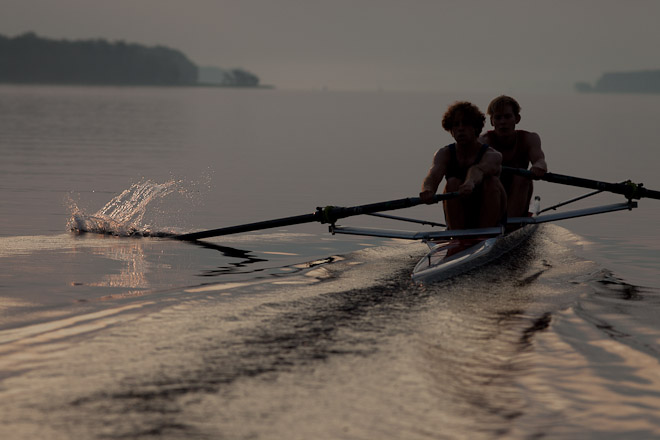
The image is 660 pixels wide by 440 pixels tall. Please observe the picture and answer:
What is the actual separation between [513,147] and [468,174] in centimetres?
261

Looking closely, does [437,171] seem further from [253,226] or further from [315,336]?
[315,336]

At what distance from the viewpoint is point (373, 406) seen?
4.50m

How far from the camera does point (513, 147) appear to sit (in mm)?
11305

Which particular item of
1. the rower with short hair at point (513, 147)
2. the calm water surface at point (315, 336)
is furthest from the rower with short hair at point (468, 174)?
the rower with short hair at point (513, 147)

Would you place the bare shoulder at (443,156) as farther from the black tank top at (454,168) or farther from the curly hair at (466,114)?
the curly hair at (466,114)

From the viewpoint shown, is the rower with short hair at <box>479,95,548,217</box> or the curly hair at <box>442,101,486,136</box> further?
the rower with short hair at <box>479,95,548,217</box>

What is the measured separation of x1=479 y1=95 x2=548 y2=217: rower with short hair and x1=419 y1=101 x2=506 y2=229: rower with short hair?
1.53m

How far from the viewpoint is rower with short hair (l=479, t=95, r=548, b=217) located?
10.8m

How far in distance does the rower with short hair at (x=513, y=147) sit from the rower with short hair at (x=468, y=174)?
5.03 feet

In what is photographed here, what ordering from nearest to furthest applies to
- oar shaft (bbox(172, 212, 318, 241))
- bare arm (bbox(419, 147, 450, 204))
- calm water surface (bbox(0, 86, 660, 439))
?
calm water surface (bbox(0, 86, 660, 439))
bare arm (bbox(419, 147, 450, 204))
oar shaft (bbox(172, 212, 318, 241))

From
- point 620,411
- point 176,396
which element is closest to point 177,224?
point 176,396

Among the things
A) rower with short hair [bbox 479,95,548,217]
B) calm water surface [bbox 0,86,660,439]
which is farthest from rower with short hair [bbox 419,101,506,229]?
rower with short hair [bbox 479,95,548,217]

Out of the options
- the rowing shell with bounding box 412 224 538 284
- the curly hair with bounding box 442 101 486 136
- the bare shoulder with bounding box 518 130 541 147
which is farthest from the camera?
the bare shoulder with bounding box 518 130 541 147

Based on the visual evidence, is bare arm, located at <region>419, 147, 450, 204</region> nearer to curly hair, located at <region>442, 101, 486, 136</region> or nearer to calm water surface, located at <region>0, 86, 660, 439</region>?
curly hair, located at <region>442, 101, 486, 136</region>
